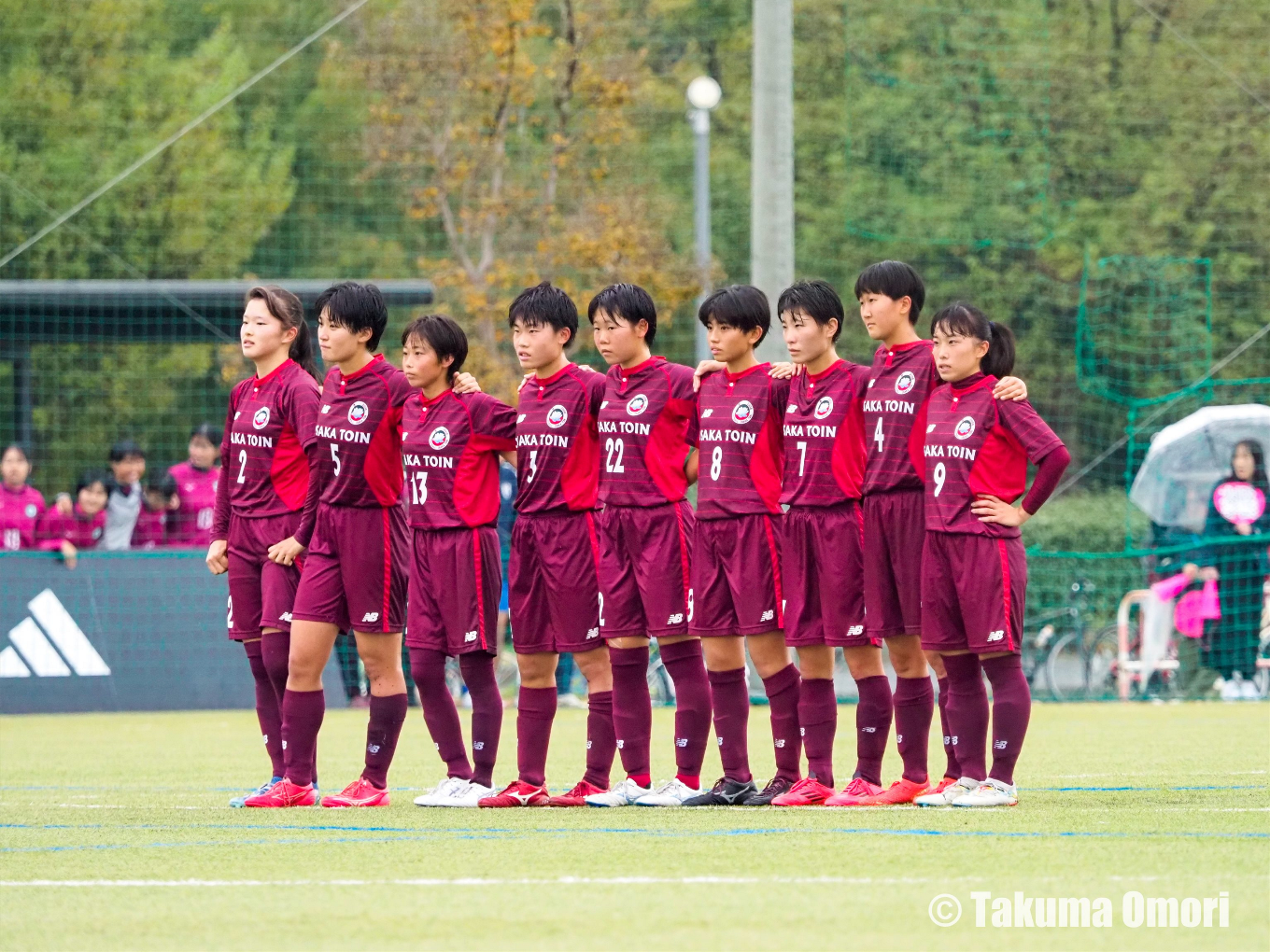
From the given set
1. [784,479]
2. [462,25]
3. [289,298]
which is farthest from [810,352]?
[462,25]

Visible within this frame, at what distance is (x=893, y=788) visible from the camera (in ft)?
22.4

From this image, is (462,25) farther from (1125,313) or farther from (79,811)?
(79,811)

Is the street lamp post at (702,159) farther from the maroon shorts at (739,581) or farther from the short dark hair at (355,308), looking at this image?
the maroon shorts at (739,581)

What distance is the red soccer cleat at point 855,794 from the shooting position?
6.71m

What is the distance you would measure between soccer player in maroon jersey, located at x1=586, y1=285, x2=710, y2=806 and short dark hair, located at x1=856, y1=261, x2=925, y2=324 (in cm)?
75

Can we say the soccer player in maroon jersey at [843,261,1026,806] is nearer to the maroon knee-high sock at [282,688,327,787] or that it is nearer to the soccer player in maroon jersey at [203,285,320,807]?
the maroon knee-high sock at [282,688,327,787]

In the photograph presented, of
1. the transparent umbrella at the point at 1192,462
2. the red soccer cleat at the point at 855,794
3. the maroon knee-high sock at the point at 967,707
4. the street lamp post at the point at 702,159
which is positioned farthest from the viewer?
the street lamp post at the point at 702,159

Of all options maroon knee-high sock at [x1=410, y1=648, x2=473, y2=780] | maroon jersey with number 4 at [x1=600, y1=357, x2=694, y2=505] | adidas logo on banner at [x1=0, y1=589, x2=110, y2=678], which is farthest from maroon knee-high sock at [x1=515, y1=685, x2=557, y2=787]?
adidas logo on banner at [x1=0, y1=589, x2=110, y2=678]

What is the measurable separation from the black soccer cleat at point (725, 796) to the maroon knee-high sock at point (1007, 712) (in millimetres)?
915

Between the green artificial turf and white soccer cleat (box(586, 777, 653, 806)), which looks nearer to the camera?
the green artificial turf

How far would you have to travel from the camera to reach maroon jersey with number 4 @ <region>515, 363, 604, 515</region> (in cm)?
705

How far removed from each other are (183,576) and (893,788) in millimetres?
8647

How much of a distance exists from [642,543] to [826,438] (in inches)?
30.1

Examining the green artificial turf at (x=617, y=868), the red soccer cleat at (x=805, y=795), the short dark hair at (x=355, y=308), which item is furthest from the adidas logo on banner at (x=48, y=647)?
the red soccer cleat at (x=805, y=795)
